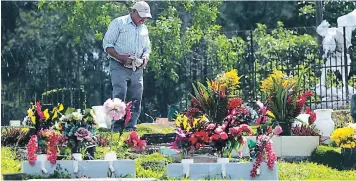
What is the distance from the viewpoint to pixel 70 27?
85.3 feet

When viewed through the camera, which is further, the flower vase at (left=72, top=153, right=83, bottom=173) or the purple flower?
the purple flower

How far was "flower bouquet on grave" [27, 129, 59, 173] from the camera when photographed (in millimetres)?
10711

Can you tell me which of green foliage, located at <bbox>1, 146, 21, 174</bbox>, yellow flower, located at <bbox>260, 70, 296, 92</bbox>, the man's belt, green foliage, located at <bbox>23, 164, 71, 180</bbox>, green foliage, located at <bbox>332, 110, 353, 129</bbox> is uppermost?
the man's belt

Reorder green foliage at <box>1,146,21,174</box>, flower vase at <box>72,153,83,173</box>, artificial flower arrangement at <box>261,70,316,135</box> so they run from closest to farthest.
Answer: flower vase at <box>72,153,83,173</box> → green foliage at <box>1,146,21,174</box> → artificial flower arrangement at <box>261,70,316,135</box>

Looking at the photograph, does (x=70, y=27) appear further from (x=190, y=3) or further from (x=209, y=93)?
(x=209, y=93)

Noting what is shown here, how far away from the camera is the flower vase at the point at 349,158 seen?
496 inches

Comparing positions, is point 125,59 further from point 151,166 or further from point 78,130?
point 78,130

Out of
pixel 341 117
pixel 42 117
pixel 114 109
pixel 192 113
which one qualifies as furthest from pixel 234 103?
pixel 341 117

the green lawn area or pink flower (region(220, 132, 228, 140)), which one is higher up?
pink flower (region(220, 132, 228, 140))

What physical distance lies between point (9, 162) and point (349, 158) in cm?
402

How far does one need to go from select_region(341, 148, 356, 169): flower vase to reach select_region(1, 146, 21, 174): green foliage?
152 inches

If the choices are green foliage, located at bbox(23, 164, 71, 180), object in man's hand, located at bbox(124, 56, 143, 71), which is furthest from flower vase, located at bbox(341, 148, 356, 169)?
green foliage, located at bbox(23, 164, 71, 180)

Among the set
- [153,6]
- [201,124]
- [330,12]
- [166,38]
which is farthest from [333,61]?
[201,124]

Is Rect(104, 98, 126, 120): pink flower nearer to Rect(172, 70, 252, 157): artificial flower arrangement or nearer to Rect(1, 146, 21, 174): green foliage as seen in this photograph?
Rect(172, 70, 252, 157): artificial flower arrangement
